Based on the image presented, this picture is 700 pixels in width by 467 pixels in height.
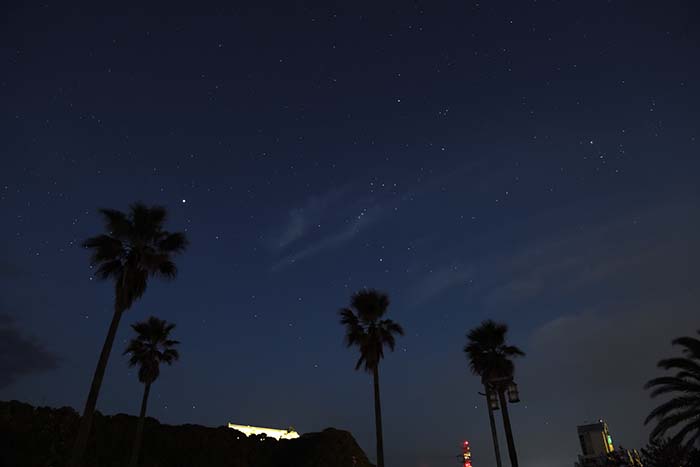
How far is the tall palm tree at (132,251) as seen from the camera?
2586 centimetres

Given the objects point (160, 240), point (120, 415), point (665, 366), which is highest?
point (160, 240)

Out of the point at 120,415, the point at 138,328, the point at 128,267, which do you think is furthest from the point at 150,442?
the point at 128,267

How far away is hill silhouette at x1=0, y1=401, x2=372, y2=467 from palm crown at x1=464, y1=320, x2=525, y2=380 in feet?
105

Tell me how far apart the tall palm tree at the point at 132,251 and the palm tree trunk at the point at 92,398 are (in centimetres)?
5

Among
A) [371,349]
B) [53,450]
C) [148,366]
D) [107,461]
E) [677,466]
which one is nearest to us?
[677,466]

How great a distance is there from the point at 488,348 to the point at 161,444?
40011 mm

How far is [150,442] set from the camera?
54.0 metres

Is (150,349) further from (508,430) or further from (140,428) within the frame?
(508,430)

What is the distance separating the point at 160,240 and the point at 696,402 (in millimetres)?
30808

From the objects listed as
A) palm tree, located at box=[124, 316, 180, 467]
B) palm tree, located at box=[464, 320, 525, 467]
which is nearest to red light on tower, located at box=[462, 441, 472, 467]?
palm tree, located at box=[464, 320, 525, 467]

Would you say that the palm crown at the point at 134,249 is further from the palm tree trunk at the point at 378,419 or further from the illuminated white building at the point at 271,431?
the illuminated white building at the point at 271,431

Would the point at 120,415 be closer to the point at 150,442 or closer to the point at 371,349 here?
the point at 150,442

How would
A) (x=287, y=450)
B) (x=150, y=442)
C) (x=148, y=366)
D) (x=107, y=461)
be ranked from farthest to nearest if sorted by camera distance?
(x=287, y=450) < (x=150, y=442) < (x=107, y=461) < (x=148, y=366)

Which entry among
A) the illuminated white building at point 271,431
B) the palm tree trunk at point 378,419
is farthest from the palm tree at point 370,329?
the illuminated white building at point 271,431
